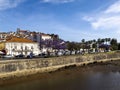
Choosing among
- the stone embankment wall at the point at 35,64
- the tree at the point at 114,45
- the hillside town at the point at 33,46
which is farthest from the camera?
the tree at the point at 114,45

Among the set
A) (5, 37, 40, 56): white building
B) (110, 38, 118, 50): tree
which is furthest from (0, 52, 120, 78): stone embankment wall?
(110, 38, 118, 50): tree

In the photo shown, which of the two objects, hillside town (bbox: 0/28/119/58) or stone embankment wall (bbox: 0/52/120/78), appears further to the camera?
hillside town (bbox: 0/28/119/58)

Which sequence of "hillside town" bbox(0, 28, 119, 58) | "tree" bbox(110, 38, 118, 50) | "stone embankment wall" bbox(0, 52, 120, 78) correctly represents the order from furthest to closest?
"tree" bbox(110, 38, 118, 50) < "hillside town" bbox(0, 28, 119, 58) < "stone embankment wall" bbox(0, 52, 120, 78)

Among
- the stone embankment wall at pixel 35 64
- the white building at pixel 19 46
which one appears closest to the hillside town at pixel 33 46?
the white building at pixel 19 46

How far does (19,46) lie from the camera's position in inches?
3339

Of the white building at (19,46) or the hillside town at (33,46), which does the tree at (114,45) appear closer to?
the hillside town at (33,46)

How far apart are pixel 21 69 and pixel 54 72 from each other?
7648 mm

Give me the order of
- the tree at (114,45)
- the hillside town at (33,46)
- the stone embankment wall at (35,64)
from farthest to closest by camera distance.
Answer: the tree at (114,45) < the hillside town at (33,46) < the stone embankment wall at (35,64)

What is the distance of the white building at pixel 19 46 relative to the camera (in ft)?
268

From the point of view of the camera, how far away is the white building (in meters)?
81.6

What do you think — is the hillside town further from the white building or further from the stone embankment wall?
the stone embankment wall

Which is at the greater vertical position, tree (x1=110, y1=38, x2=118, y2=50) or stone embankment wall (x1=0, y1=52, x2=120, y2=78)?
tree (x1=110, y1=38, x2=118, y2=50)

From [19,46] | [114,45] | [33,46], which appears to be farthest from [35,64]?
[114,45]

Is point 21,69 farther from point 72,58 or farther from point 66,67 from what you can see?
point 72,58
